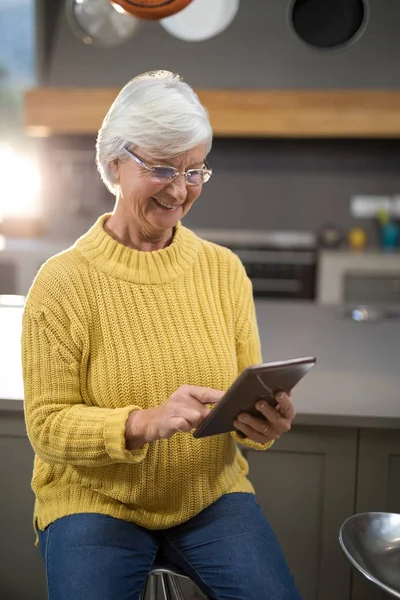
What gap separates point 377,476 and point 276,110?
10.6ft

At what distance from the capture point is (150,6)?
1.56 meters

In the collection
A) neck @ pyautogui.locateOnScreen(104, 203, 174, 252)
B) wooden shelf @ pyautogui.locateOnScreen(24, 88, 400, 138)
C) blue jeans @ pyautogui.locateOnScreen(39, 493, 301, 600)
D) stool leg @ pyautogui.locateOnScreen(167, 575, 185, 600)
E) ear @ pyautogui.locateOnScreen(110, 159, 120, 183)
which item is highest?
wooden shelf @ pyautogui.locateOnScreen(24, 88, 400, 138)

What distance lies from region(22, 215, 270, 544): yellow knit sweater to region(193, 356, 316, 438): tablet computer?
18 cm

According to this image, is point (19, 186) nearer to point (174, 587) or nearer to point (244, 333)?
point (244, 333)

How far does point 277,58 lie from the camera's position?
196 inches

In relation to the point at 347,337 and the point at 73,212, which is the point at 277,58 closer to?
the point at 73,212

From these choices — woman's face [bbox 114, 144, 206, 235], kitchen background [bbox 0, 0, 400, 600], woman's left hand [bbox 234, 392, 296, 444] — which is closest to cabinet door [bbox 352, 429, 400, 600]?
woman's left hand [bbox 234, 392, 296, 444]

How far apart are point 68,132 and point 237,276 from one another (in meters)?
3.41

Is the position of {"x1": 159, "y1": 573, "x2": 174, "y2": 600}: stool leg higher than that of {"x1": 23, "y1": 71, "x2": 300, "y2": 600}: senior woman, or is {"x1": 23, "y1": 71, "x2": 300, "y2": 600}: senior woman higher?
{"x1": 23, "y1": 71, "x2": 300, "y2": 600}: senior woman

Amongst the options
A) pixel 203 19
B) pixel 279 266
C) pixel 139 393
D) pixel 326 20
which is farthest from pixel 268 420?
pixel 203 19

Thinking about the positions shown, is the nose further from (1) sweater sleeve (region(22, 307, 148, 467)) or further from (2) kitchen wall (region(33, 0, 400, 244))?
(2) kitchen wall (region(33, 0, 400, 244))

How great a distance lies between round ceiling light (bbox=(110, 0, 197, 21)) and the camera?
155cm

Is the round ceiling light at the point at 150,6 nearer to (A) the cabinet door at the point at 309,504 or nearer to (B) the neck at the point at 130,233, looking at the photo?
(B) the neck at the point at 130,233

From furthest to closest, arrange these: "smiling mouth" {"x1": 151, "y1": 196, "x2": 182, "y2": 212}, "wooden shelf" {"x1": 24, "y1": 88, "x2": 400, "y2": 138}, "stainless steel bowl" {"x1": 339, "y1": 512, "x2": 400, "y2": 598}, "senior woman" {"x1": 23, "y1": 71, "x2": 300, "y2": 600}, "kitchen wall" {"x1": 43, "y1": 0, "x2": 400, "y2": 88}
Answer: "kitchen wall" {"x1": 43, "y1": 0, "x2": 400, "y2": 88}, "wooden shelf" {"x1": 24, "y1": 88, "x2": 400, "y2": 138}, "smiling mouth" {"x1": 151, "y1": 196, "x2": 182, "y2": 212}, "senior woman" {"x1": 23, "y1": 71, "x2": 300, "y2": 600}, "stainless steel bowl" {"x1": 339, "y1": 512, "x2": 400, "y2": 598}
